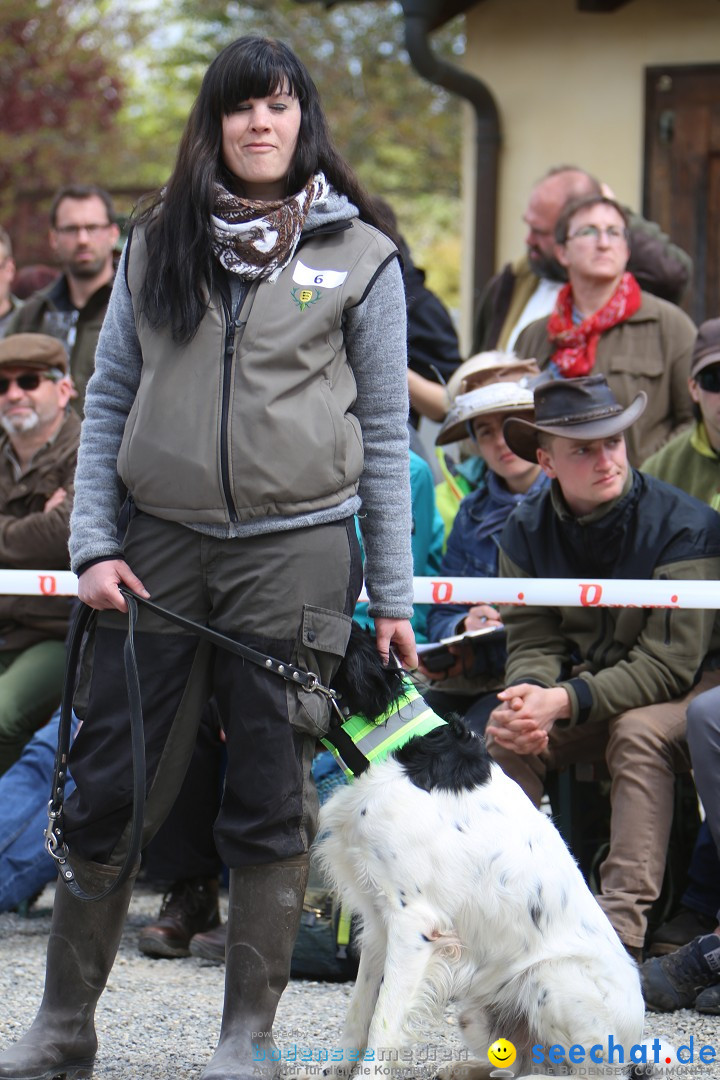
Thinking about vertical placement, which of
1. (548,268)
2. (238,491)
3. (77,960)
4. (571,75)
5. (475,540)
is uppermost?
(571,75)

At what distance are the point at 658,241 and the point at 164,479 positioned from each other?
393 centimetres

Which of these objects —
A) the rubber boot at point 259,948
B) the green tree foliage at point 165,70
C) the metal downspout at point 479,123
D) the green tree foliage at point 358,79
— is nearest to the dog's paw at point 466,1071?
the rubber boot at point 259,948

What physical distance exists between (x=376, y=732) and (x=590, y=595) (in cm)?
134

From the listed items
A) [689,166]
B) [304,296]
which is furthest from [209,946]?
[689,166]

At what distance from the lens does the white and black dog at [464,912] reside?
9.52 ft

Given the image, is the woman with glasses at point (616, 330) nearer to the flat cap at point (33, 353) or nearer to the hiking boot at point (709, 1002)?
the flat cap at point (33, 353)

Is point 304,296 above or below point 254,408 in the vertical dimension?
above

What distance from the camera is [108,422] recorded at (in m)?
3.11

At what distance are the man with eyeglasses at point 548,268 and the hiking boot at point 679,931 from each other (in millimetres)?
2855

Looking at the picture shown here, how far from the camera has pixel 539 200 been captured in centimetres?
633

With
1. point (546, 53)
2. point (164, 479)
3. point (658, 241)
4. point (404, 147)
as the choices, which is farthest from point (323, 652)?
point (404, 147)

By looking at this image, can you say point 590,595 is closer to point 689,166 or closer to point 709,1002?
point 709,1002

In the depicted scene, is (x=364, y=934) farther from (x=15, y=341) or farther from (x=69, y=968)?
(x=15, y=341)

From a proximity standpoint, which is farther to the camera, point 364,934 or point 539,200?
point 539,200
